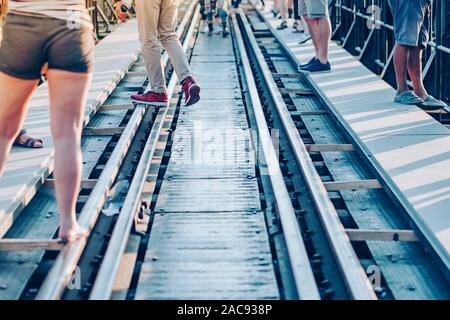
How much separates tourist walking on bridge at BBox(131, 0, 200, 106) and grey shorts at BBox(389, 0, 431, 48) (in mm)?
1964

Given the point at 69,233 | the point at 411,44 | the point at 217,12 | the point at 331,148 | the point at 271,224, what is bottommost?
the point at 217,12

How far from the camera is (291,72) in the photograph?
12016mm

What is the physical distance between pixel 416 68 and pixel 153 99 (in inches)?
100

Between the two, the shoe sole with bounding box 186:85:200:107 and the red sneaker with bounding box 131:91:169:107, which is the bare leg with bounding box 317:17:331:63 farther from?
the shoe sole with bounding box 186:85:200:107

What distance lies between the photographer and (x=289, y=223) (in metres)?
5.39

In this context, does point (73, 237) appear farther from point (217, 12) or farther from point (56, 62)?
point (217, 12)

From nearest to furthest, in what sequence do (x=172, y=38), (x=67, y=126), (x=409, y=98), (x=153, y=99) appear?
(x=67, y=126)
(x=172, y=38)
(x=409, y=98)
(x=153, y=99)

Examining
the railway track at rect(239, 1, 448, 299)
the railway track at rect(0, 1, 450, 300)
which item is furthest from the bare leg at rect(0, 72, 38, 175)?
the railway track at rect(239, 1, 448, 299)

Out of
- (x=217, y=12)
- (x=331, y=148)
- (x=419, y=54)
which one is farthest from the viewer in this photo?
(x=217, y=12)

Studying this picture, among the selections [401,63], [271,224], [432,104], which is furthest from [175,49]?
[271,224]

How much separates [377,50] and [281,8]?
15.3ft

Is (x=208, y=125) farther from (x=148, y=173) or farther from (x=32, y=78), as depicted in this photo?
(x=32, y=78)

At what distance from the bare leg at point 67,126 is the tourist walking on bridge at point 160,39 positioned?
3.78m

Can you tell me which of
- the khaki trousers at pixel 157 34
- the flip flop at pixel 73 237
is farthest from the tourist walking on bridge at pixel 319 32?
the flip flop at pixel 73 237
